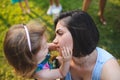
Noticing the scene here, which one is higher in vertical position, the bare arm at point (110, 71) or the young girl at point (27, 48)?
the young girl at point (27, 48)

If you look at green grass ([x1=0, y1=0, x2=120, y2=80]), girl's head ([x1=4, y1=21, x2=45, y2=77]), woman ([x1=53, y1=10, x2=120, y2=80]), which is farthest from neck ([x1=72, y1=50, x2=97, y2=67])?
green grass ([x1=0, y1=0, x2=120, y2=80])

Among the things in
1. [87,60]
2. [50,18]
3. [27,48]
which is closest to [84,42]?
[87,60]

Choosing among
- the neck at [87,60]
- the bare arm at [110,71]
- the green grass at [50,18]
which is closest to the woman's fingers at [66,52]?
the neck at [87,60]

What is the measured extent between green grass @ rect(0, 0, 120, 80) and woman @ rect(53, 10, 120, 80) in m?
2.16

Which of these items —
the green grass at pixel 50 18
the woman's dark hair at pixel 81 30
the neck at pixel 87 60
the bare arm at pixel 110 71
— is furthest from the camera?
the green grass at pixel 50 18

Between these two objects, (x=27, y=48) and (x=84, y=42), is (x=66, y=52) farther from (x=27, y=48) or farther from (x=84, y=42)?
(x=27, y=48)

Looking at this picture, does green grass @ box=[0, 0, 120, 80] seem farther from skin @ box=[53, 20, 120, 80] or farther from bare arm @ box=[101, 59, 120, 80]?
bare arm @ box=[101, 59, 120, 80]

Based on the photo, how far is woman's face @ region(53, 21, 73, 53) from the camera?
7.26 ft

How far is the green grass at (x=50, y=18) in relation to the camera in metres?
4.72

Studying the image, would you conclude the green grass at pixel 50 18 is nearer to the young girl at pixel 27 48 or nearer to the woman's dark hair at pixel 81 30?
the young girl at pixel 27 48

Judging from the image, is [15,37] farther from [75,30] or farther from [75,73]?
[75,73]

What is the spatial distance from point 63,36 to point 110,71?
48cm

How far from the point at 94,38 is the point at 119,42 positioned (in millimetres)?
2651

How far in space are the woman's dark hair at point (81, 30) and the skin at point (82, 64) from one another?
0.04m
